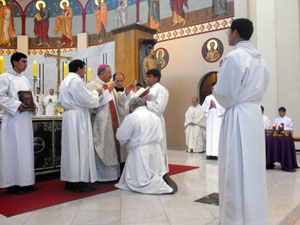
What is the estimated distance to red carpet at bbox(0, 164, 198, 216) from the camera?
11.8 feet

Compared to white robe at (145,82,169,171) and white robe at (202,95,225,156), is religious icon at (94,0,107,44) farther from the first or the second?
white robe at (145,82,169,171)

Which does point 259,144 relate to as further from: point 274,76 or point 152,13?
point 152,13

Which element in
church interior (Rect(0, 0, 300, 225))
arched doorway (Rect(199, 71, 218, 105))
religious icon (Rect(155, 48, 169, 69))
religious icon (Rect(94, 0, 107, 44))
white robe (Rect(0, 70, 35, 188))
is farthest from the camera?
religious icon (Rect(94, 0, 107, 44))

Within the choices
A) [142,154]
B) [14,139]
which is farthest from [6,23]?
[142,154]

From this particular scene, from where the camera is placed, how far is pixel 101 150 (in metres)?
4.79

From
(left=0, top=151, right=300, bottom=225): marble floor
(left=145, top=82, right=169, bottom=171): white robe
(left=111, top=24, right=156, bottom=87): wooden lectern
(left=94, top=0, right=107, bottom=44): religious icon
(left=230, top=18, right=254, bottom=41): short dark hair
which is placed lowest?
(left=0, top=151, right=300, bottom=225): marble floor

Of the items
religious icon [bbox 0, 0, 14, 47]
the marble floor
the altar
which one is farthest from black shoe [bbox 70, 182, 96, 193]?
religious icon [bbox 0, 0, 14, 47]

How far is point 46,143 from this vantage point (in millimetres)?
5371

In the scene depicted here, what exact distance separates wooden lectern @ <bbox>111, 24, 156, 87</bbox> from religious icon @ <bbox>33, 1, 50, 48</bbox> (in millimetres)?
8148

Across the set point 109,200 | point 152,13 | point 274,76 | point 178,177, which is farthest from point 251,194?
point 152,13

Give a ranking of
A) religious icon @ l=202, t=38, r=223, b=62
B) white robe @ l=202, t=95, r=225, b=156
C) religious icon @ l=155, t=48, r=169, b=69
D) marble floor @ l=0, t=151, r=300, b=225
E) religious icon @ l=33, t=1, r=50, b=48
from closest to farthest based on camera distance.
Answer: marble floor @ l=0, t=151, r=300, b=225 → white robe @ l=202, t=95, r=225, b=156 → religious icon @ l=202, t=38, r=223, b=62 → religious icon @ l=155, t=48, r=169, b=69 → religious icon @ l=33, t=1, r=50, b=48

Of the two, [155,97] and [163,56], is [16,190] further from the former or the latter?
[163,56]

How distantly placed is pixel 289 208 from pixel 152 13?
34.8ft

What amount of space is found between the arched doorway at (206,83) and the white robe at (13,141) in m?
8.17
